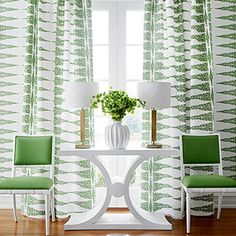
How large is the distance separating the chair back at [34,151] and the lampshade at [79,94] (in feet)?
1.59

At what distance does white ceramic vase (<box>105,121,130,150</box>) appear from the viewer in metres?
4.73

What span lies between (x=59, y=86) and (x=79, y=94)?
0.56 m

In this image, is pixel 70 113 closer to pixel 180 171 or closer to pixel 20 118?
pixel 20 118

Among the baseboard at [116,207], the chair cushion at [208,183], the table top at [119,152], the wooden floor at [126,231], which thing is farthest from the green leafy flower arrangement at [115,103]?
the baseboard at [116,207]

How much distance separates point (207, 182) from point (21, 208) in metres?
2.15

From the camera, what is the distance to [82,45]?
5352 mm

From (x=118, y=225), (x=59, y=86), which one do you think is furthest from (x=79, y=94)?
(x=118, y=225)

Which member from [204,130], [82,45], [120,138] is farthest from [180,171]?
[82,45]

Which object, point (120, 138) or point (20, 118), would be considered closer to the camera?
point (120, 138)

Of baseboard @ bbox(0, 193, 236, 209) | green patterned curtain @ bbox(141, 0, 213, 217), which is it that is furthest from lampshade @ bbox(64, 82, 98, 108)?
baseboard @ bbox(0, 193, 236, 209)

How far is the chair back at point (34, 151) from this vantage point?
16.4 ft

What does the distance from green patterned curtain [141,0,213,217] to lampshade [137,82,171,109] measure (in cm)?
50

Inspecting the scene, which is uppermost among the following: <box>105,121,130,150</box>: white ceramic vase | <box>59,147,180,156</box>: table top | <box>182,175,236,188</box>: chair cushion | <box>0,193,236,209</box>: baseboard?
<box>105,121,130,150</box>: white ceramic vase

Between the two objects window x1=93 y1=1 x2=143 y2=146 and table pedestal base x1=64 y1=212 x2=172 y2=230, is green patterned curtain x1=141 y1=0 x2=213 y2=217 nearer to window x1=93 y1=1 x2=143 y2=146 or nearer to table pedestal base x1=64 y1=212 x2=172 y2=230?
window x1=93 y1=1 x2=143 y2=146
